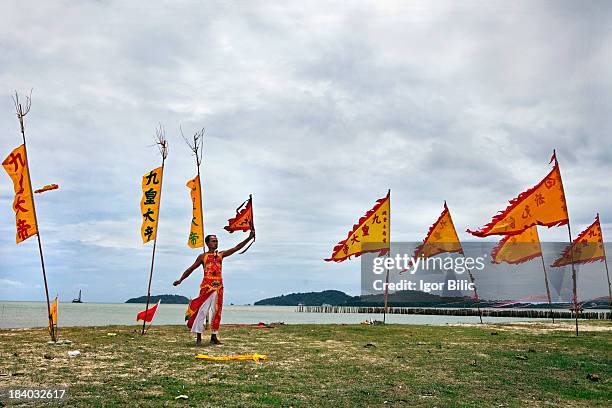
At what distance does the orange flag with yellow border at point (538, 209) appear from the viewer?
64.1ft

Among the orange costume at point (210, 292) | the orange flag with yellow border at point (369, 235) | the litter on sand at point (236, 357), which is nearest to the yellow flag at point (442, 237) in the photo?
the orange flag with yellow border at point (369, 235)

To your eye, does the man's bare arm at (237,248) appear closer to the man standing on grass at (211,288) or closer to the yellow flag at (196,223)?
the man standing on grass at (211,288)

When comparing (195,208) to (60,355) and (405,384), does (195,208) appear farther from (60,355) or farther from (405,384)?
(405,384)

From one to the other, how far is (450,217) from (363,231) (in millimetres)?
5812

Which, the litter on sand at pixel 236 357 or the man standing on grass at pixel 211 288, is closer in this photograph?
the litter on sand at pixel 236 357

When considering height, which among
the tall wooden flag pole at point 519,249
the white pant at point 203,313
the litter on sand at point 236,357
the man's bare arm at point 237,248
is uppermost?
the tall wooden flag pole at point 519,249

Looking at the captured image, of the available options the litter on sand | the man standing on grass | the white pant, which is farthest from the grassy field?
the man standing on grass

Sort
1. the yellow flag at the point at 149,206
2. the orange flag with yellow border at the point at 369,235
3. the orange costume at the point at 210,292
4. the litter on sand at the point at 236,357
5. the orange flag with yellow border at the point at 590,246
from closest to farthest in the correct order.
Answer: the litter on sand at the point at 236,357 < the orange costume at the point at 210,292 < the yellow flag at the point at 149,206 < the orange flag with yellow border at the point at 369,235 < the orange flag with yellow border at the point at 590,246

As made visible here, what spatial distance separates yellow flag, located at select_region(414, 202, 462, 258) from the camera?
2838 cm

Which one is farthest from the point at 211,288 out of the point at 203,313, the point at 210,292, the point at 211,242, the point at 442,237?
the point at 442,237

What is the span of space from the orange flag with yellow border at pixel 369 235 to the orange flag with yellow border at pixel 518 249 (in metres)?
5.78

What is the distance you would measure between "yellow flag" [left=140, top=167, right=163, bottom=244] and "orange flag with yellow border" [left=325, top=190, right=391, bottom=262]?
10172 millimetres

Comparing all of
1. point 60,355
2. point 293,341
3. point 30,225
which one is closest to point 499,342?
point 293,341

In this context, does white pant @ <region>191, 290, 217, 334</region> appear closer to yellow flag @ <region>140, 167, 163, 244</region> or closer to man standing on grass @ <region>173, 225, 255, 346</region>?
man standing on grass @ <region>173, 225, 255, 346</region>
